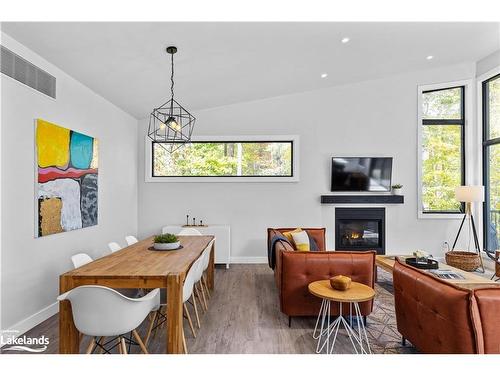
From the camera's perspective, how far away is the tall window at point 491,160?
514 centimetres

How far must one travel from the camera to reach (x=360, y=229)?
18.8 ft

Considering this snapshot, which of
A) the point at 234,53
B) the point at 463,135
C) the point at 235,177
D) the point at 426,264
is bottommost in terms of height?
the point at 426,264

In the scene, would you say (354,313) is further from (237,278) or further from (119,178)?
(119,178)

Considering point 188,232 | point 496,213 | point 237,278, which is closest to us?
point 188,232

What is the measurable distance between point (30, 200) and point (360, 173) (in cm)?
513

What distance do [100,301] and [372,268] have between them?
240 centimetres

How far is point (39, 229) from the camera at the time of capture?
9.64 feet

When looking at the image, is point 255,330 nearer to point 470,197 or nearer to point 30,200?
point 30,200

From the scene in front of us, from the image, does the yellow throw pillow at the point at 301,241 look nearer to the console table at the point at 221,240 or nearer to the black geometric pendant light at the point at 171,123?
the console table at the point at 221,240

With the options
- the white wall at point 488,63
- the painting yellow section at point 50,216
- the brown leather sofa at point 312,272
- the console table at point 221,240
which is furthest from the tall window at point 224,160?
the white wall at point 488,63

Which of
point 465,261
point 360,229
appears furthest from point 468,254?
point 360,229

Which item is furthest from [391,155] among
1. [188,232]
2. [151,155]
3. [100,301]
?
[100,301]

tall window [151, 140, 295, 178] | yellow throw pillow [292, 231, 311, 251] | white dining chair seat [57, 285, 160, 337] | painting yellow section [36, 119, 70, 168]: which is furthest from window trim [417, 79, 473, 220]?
painting yellow section [36, 119, 70, 168]

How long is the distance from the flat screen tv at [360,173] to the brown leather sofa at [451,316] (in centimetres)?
349
